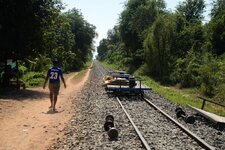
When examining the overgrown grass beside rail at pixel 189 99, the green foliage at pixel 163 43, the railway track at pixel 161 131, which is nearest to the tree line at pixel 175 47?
the green foliage at pixel 163 43

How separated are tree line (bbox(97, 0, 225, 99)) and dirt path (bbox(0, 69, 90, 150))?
991cm

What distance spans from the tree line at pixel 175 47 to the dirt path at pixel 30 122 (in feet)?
32.5

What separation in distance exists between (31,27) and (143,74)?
78.2 feet

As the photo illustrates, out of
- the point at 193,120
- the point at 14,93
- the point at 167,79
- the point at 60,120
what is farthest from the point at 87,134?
the point at 167,79

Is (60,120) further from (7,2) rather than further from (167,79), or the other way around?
(167,79)

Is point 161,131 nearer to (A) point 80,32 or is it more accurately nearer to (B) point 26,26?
(B) point 26,26

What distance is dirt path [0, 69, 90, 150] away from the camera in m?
9.97

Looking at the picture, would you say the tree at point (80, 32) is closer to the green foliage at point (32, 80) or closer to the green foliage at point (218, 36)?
the green foliage at point (218, 36)

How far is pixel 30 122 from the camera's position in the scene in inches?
501

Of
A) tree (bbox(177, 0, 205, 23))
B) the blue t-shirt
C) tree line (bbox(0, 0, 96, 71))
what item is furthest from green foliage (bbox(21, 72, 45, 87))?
tree (bbox(177, 0, 205, 23))

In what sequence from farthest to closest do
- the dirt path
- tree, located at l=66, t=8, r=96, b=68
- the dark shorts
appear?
tree, located at l=66, t=8, r=96, b=68
the dark shorts
the dirt path

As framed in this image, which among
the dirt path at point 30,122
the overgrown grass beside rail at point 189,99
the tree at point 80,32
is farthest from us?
the tree at point 80,32

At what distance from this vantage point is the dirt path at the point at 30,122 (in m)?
9.97

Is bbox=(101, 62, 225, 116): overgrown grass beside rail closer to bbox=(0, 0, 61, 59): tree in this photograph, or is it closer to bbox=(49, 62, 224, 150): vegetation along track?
bbox=(49, 62, 224, 150): vegetation along track
